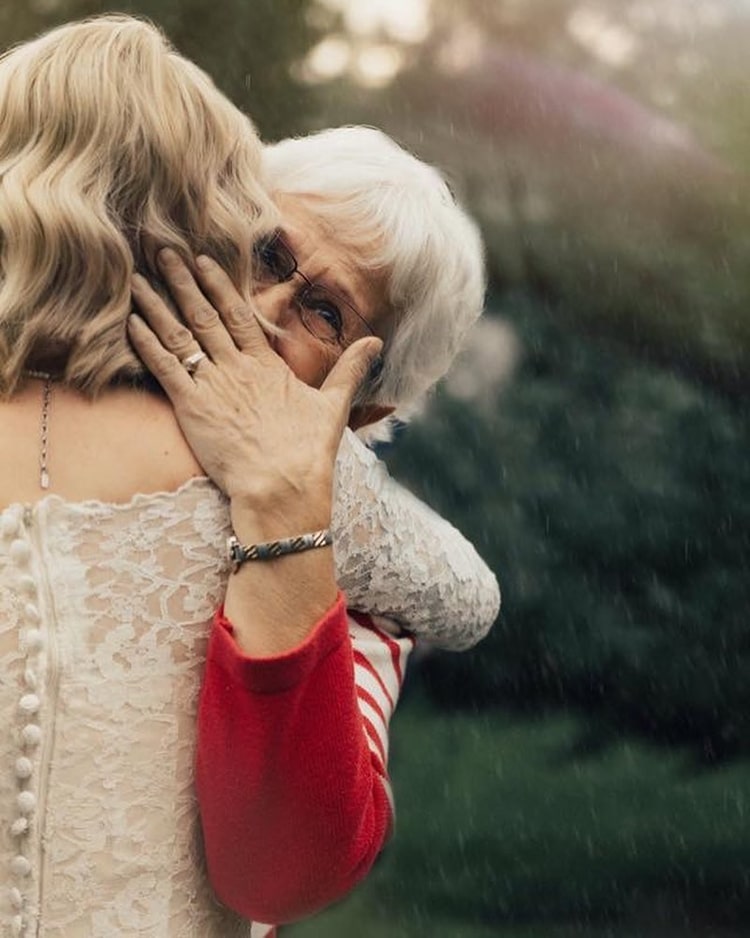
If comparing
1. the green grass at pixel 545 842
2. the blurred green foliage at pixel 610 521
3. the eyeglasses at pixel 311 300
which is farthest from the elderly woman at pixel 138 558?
the green grass at pixel 545 842

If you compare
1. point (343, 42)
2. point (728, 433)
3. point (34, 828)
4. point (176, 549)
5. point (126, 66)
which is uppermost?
point (126, 66)

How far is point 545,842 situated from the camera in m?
4.17

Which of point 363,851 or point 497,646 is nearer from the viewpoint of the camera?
point 363,851

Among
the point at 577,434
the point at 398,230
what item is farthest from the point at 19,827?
the point at 577,434

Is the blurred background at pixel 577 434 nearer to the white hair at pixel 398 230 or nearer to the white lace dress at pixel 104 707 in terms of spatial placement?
the white hair at pixel 398 230

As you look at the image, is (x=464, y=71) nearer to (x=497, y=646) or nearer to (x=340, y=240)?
(x=497, y=646)

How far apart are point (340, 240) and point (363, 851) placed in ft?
1.96

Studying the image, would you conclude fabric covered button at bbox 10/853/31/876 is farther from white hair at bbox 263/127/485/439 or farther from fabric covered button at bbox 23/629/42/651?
white hair at bbox 263/127/485/439

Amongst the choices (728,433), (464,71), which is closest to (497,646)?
(728,433)

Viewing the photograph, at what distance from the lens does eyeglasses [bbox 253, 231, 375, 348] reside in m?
1.35

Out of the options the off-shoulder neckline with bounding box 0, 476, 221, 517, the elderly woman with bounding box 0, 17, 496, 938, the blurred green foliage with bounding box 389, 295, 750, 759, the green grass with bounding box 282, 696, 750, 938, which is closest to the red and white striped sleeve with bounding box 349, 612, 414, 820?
the elderly woman with bounding box 0, 17, 496, 938

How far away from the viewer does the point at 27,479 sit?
1036 mm

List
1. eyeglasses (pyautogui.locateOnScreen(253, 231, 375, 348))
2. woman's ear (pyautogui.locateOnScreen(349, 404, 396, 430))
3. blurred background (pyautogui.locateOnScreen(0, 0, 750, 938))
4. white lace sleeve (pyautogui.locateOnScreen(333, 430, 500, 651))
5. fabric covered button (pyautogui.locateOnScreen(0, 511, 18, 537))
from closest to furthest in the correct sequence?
fabric covered button (pyautogui.locateOnScreen(0, 511, 18, 537)) → white lace sleeve (pyautogui.locateOnScreen(333, 430, 500, 651)) → eyeglasses (pyautogui.locateOnScreen(253, 231, 375, 348)) → woman's ear (pyautogui.locateOnScreen(349, 404, 396, 430)) → blurred background (pyautogui.locateOnScreen(0, 0, 750, 938))

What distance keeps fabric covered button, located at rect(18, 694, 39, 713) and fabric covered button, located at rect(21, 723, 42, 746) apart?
0.04 feet
